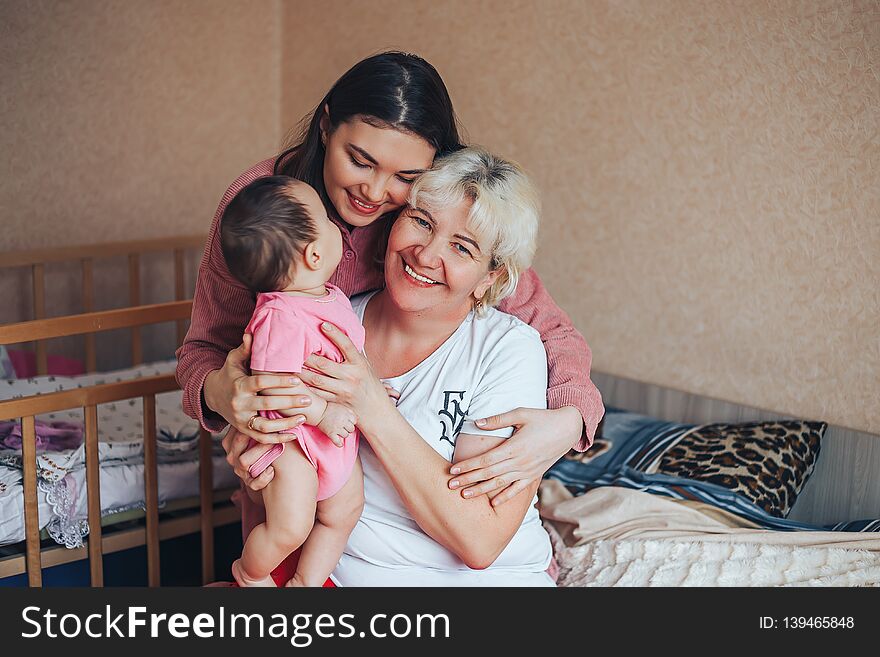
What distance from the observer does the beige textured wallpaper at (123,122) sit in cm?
307

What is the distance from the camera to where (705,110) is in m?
2.37

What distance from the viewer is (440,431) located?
1.65 metres

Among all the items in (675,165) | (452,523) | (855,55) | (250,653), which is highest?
(855,55)

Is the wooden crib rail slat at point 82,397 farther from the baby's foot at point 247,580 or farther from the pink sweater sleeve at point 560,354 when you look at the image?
the pink sweater sleeve at point 560,354

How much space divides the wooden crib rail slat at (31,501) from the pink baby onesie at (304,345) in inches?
24.5

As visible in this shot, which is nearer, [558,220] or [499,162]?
[499,162]

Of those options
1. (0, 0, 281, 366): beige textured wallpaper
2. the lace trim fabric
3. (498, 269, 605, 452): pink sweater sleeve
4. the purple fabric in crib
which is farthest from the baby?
(0, 0, 281, 366): beige textured wallpaper

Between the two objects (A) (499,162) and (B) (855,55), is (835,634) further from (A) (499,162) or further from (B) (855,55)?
(B) (855,55)

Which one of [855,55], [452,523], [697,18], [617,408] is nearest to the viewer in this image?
[452,523]

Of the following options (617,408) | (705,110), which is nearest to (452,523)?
(617,408)

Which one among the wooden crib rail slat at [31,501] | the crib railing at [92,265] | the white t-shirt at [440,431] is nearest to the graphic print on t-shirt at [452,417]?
the white t-shirt at [440,431]

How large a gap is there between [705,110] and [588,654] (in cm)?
145

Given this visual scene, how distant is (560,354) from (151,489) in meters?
1.00

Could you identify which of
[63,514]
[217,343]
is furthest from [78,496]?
[217,343]
